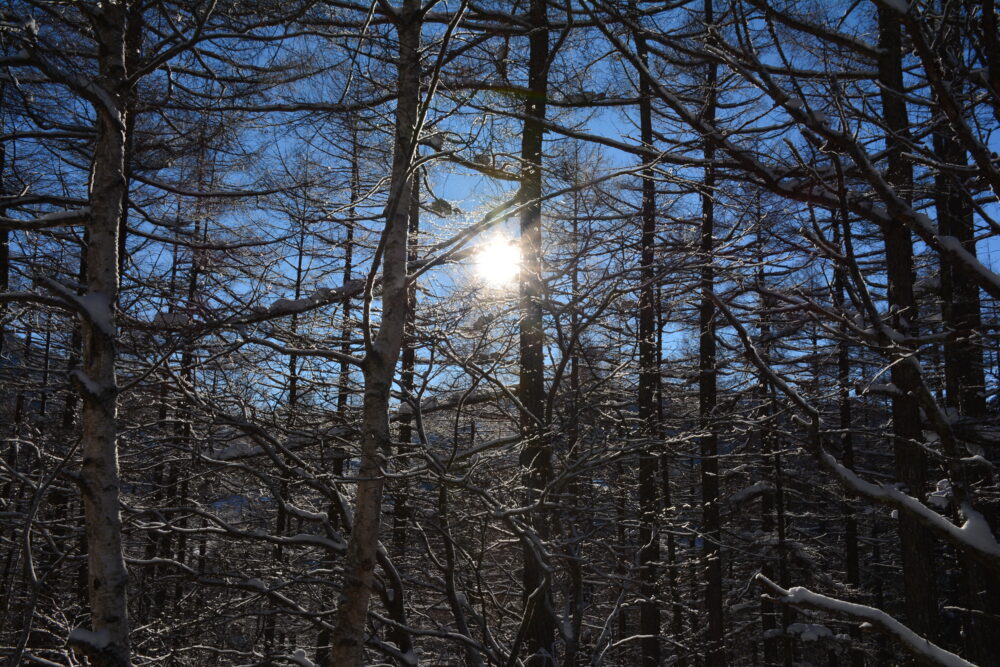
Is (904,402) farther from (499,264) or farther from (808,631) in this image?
(808,631)

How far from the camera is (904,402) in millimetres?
6348

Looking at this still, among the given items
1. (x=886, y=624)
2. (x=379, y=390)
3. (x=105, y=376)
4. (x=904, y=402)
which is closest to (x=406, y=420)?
(x=379, y=390)

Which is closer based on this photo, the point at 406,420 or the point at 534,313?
the point at 534,313

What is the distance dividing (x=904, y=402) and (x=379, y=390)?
532 cm

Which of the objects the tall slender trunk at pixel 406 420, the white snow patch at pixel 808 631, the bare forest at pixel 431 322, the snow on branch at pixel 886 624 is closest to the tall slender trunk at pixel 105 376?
the bare forest at pixel 431 322

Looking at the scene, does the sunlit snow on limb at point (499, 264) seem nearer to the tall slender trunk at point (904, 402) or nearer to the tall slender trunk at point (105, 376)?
the tall slender trunk at point (105, 376)

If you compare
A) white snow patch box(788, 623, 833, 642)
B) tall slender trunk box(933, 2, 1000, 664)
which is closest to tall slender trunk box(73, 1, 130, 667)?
tall slender trunk box(933, 2, 1000, 664)

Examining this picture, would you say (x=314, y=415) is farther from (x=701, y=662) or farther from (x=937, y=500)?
(x=701, y=662)

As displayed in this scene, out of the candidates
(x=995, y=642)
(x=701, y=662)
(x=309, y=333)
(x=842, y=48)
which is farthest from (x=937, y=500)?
(x=701, y=662)

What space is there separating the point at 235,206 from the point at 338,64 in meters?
3.38

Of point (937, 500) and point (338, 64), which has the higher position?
point (338, 64)

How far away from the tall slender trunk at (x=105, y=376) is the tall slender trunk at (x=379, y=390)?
1.13 m

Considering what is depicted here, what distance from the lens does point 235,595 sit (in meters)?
6.27

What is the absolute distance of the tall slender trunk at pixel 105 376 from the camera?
11.1 feet
